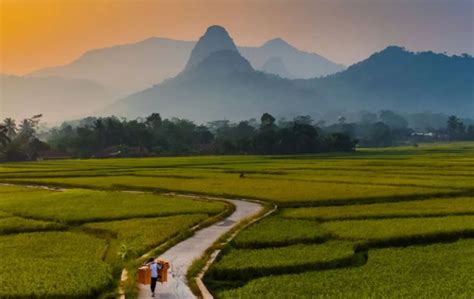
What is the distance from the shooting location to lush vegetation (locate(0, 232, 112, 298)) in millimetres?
15992

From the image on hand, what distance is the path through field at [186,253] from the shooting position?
16344 millimetres

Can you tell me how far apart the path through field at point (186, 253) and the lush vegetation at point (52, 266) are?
1561mm

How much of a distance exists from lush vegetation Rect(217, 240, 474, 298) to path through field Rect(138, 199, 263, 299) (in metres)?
1.35

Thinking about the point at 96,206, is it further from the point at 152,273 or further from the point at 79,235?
the point at 152,273

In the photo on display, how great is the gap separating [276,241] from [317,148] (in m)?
85.4

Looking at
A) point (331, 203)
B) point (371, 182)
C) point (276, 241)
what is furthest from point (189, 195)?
point (276, 241)

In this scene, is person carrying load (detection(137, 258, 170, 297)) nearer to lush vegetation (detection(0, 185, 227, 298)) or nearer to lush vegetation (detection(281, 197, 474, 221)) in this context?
lush vegetation (detection(0, 185, 227, 298))

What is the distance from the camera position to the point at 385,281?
1686 cm

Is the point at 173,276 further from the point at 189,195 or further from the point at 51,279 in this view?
the point at 189,195

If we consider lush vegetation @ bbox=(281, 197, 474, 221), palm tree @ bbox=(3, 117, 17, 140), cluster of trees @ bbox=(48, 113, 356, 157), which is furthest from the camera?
palm tree @ bbox=(3, 117, 17, 140)

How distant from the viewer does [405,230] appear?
2358 centimetres

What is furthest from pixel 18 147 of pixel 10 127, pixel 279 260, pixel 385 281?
pixel 385 281

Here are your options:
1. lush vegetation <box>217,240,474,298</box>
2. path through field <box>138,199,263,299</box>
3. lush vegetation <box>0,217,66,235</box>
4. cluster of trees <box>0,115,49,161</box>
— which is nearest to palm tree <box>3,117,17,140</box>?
cluster of trees <box>0,115,49,161</box>

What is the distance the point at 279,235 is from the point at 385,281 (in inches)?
258
